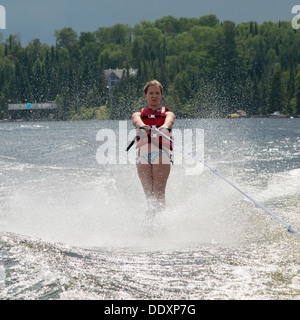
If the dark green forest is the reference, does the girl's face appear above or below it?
below

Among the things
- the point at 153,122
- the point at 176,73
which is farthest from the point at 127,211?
the point at 176,73

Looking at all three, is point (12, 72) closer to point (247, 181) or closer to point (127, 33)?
point (127, 33)

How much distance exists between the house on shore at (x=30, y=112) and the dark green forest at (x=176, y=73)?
6.93 feet

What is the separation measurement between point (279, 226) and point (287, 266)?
1.98 meters

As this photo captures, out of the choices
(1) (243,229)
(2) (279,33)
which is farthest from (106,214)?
(2) (279,33)

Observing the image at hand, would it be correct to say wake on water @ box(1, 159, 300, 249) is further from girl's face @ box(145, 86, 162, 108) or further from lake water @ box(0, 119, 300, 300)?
girl's face @ box(145, 86, 162, 108)

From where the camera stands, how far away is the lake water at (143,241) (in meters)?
4.01

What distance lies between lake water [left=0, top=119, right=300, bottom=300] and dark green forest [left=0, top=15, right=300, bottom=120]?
79.8m

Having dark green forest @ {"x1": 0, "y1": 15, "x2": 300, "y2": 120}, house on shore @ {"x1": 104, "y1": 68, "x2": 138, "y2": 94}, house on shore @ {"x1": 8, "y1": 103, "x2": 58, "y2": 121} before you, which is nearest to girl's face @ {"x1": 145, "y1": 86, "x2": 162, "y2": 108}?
dark green forest @ {"x1": 0, "y1": 15, "x2": 300, "y2": 120}

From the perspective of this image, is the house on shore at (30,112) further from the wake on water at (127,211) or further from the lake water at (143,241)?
the lake water at (143,241)

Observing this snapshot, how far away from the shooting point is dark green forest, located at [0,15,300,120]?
95.9m

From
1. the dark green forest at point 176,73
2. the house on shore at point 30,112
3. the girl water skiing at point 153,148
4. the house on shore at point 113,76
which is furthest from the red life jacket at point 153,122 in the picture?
the house on shore at point 113,76

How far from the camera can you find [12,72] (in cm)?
12044

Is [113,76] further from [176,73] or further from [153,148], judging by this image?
[153,148]
